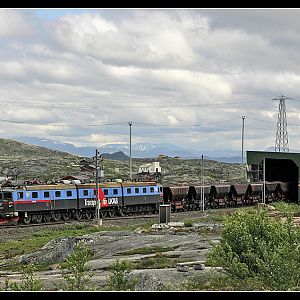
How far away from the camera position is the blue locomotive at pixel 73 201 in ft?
164

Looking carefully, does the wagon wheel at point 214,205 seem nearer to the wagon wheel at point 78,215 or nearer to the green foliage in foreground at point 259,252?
the wagon wheel at point 78,215

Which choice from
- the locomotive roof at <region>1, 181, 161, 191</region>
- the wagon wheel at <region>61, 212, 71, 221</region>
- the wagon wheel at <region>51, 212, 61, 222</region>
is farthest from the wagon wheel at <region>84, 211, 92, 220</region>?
the wagon wheel at <region>51, 212, 61, 222</region>

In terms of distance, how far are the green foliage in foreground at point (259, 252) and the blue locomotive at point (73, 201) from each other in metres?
33.5

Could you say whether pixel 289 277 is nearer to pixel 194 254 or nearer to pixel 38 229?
pixel 194 254

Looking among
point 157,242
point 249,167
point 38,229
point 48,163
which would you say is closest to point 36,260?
point 157,242

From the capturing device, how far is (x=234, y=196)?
75.0 metres

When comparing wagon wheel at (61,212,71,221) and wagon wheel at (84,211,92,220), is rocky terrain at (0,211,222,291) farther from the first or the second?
wagon wheel at (84,211,92,220)

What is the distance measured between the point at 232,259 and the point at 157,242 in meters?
20.6

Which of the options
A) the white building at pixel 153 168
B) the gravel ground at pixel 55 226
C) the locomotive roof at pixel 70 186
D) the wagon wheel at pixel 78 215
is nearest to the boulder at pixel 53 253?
the gravel ground at pixel 55 226

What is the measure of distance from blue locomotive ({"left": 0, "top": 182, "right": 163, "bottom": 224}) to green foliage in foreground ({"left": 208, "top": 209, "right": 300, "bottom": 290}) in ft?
110

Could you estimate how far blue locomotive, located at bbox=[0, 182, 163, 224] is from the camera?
49875mm

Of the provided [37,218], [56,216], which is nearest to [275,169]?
[56,216]

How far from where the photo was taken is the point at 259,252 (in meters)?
17.4
